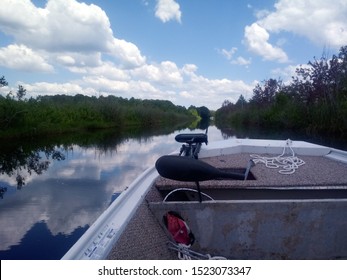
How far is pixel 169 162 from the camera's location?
5.22ft

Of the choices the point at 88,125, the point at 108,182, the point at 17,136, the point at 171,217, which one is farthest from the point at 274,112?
the point at 171,217

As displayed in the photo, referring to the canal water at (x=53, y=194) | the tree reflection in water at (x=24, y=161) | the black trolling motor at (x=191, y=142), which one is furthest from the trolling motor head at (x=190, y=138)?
the tree reflection in water at (x=24, y=161)

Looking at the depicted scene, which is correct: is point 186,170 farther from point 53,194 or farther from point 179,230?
point 53,194

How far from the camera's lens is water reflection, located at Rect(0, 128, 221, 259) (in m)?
3.28

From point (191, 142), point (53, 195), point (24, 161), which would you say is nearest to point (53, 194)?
point (53, 195)

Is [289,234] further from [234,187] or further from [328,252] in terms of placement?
[234,187]

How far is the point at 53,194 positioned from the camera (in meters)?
5.15

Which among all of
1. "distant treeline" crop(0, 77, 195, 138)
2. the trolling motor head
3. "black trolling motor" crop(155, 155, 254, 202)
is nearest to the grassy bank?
"distant treeline" crop(0, 77, 195, 138)

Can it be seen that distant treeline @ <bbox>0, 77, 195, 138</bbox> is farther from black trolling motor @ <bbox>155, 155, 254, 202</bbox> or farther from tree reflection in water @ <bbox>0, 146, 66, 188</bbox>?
black trolling motor @ <bbox>155, 155, 254, 202</bbox>

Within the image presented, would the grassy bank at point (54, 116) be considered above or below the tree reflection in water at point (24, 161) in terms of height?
above

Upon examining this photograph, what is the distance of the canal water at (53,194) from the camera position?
3.28m

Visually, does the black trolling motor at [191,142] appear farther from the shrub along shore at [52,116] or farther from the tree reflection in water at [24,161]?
the shrub along shore at [52,116]

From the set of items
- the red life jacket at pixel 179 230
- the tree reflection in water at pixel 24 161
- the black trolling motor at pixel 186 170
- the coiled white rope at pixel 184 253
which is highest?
the black trolling motor at pixel 186 170

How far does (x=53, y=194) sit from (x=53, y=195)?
0.22 feet
